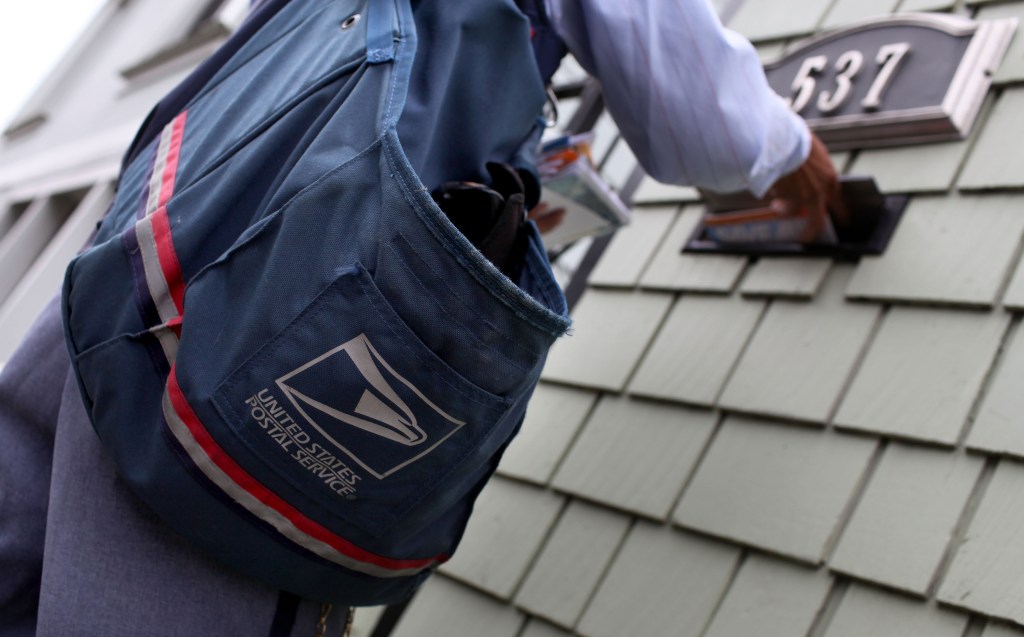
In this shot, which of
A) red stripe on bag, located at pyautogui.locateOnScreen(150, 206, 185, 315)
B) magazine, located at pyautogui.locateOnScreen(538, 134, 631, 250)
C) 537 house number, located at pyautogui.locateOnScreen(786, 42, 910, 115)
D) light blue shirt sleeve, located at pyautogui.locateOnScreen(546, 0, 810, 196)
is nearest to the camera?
red stripe on bag, located at pyautogui.locateOnScreen(150, 206, 185, 315)

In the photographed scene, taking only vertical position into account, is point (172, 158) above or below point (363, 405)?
above

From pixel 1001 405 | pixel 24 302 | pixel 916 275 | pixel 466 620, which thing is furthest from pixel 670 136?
pixel 24 302

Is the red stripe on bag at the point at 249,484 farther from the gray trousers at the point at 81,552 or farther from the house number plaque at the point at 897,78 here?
the house number plaque at the point at 897,78

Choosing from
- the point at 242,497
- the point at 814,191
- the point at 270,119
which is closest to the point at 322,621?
the point at 242,497

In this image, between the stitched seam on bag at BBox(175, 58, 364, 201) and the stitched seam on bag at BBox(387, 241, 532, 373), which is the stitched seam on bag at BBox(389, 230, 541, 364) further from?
the stitched seam on bag at BBox(175, 58, 364, 201)

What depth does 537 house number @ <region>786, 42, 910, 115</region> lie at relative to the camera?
1815 millimetres

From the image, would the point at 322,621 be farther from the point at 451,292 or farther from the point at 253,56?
the point at 253,56

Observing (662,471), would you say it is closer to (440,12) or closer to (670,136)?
(670,136)

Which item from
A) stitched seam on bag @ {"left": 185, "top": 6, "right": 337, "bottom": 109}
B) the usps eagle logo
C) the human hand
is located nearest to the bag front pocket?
the usps eagle logo

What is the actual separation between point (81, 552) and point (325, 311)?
1.38 ft

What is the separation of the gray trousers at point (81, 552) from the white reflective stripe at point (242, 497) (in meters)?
0.12

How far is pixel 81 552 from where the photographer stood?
112cm

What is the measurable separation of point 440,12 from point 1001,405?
97 centimetres

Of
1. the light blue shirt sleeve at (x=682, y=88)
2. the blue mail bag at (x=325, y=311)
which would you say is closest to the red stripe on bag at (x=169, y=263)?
the blue mail bag at (x=325, y=311)
